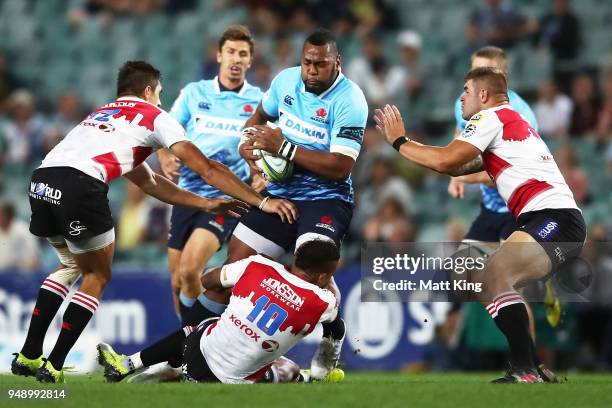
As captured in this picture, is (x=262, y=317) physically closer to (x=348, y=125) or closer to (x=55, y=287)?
(x=55, y=287)

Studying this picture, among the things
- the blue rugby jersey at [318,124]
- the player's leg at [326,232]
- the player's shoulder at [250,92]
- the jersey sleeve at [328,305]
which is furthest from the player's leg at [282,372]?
the player's shoulder at [250,92]

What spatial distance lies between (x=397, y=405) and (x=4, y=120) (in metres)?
12.5

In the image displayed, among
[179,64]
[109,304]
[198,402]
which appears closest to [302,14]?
[179,64]

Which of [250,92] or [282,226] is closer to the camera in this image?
[282,226]

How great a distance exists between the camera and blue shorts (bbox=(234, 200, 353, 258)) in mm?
8930

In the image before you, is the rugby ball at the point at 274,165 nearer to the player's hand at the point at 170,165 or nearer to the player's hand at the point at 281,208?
the player's hand at the point at 281,208

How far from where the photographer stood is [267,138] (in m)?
8.73

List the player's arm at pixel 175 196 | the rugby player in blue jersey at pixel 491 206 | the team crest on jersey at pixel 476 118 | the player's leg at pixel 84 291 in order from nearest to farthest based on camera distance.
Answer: the player's leg at pixel 84 291 < the team crest on jersey at pixel 476 118 < the player's arm at pixel 175 196 < the rugby player in blue jersey at pixel 491 206

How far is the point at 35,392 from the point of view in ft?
23.6

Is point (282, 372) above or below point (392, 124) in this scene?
below

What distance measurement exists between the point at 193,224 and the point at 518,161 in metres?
3.61

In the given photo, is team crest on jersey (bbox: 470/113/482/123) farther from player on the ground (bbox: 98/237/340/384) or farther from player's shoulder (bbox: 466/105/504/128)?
player on the ground (bbox: 98/237/340/384)

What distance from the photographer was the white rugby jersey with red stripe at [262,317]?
25.6 feet

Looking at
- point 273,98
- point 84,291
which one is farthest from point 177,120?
point 84,291
